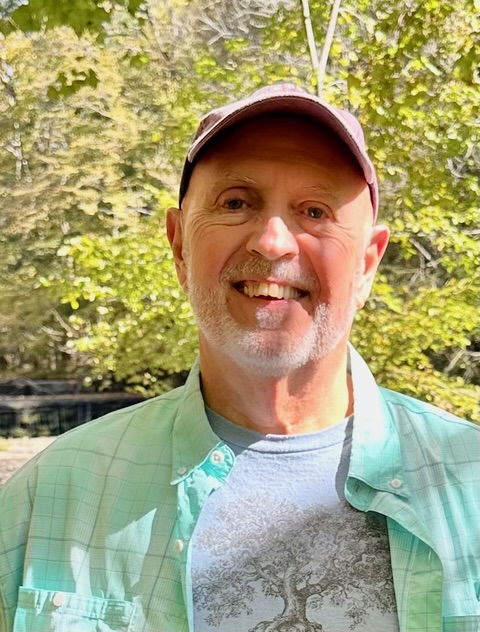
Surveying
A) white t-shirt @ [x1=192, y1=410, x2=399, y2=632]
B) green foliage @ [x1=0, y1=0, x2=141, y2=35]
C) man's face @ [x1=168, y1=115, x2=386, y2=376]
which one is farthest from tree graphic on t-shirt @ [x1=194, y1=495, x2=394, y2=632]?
green foliage @ [x1=0, y1=0, x2=141, y2=35]

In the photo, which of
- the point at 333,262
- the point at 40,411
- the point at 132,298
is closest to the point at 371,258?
the point at 333,262

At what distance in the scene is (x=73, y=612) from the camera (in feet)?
3.18

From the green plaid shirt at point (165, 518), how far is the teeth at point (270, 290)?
200mm

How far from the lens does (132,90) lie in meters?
5.62

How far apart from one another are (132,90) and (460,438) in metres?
5.10

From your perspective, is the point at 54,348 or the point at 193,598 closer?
the point at 193,598

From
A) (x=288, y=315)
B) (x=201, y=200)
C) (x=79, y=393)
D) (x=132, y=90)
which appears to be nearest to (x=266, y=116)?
(x=201, y=200)

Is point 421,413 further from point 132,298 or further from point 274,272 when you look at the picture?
point 132,298

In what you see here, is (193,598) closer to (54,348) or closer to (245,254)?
(245,254)

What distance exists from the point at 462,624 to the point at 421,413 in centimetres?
30

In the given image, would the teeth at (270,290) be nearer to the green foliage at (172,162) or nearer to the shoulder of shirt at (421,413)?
the shoulder of shirt at (421,413)

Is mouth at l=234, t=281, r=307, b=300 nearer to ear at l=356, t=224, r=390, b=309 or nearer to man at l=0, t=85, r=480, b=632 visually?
man at l=0, t=85, r=480, b=632

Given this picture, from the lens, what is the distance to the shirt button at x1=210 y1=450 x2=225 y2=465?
1.04 m

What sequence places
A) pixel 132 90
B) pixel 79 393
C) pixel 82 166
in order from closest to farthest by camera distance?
pixel 132 90, pixel 82 166, pixel 79 393
